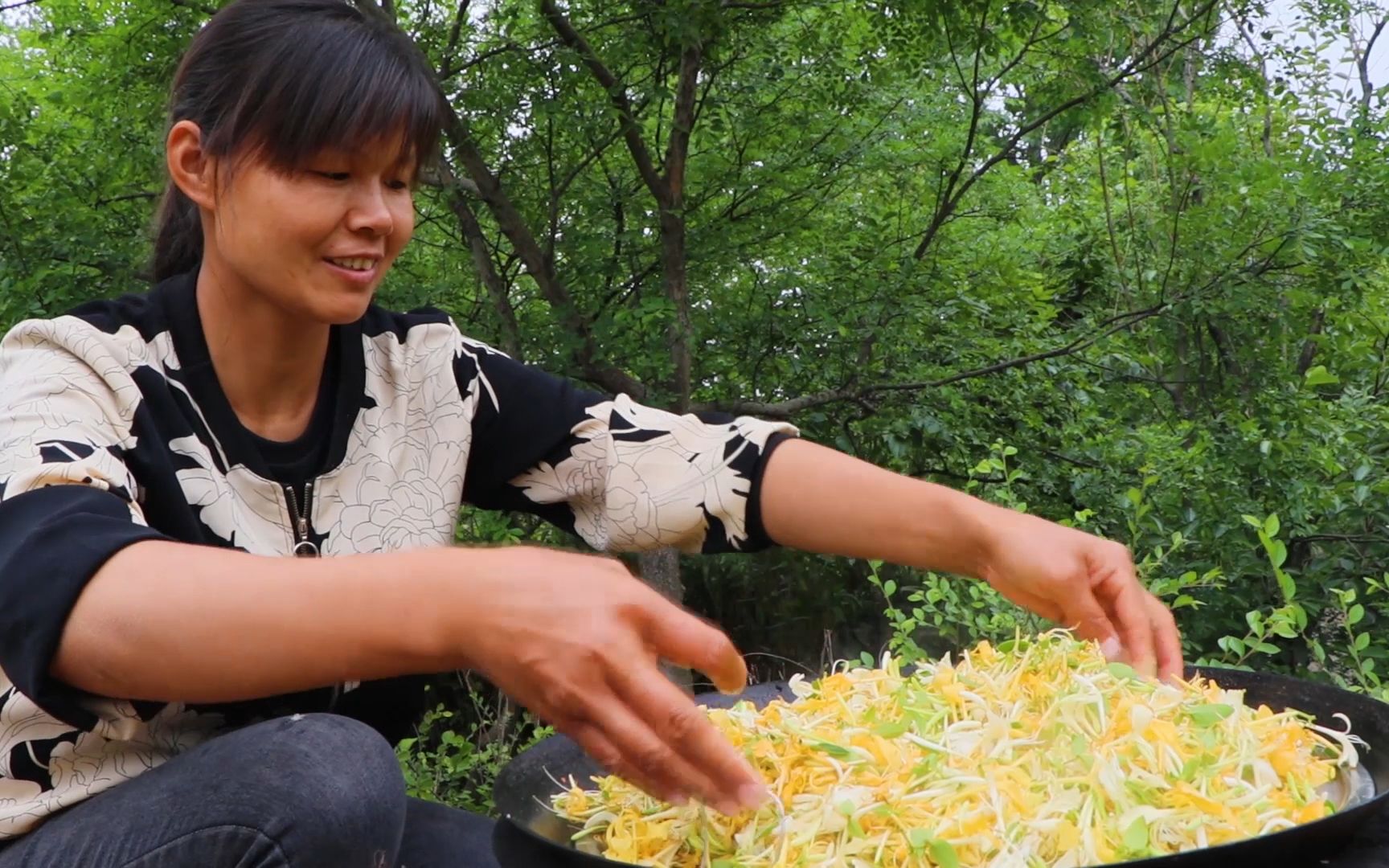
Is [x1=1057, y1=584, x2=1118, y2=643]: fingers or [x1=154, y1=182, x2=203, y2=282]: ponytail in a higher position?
[x1=154, y1=182, x2=203, y2=282]: ponytail

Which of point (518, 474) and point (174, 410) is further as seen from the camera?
point (518, 474)

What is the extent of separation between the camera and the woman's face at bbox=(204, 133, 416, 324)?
1535 millimetres

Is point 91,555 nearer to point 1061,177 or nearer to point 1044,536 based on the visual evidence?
point 1044,536

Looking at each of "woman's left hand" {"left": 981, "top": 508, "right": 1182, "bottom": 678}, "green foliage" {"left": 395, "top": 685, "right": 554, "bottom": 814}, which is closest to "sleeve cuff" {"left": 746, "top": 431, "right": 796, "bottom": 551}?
"woman's left hand" {"left": 981, "top": 508, "right": 1182, "bottom": 678}

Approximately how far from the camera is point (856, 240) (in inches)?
199

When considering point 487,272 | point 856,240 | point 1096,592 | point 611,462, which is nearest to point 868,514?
point 1096,592

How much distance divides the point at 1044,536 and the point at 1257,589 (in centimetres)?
285

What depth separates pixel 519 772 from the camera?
1.37m

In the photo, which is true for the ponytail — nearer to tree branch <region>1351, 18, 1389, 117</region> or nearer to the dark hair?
the dark hair

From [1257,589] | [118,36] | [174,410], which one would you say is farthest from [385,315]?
[118,36]

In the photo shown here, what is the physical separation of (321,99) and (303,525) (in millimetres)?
537

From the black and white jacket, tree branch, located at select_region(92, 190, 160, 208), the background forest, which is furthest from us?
tree branch, located at select_region(92, 190, 160, 208)

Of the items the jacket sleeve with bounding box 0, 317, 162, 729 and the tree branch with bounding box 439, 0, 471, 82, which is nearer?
the jacket sleeve with bounding box 0, 317, 162, 729

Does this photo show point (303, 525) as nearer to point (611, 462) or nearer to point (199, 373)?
point (199, 373)
